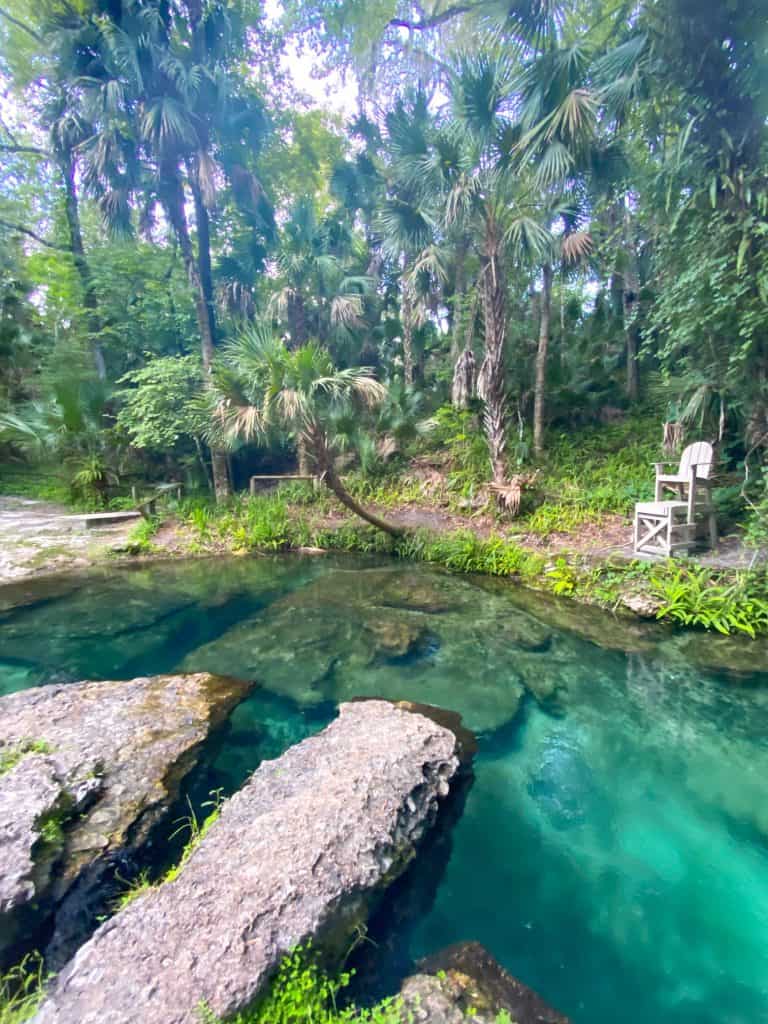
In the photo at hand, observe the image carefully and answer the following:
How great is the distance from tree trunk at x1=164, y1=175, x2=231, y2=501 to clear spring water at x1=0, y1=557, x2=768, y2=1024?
399 centimetres

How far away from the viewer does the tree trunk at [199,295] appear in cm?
1013

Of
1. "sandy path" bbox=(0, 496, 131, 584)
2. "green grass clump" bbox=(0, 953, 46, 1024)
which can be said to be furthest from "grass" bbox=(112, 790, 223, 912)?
"sandy path" bbox=(0, 496, 131, 584)

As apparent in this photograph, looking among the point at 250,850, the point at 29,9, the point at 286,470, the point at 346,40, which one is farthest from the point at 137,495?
the point at 346,40

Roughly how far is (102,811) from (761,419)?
743 centimetres

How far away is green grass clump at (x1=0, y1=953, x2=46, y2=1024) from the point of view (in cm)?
142

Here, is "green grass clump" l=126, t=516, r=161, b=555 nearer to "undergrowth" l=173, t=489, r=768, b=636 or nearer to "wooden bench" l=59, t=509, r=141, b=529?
"wooden bench" l=59, t=509, r=141, b=529

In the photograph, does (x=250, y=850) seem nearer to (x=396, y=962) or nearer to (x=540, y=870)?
(x=396, y=962)

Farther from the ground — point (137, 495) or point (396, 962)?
point (137, 495)

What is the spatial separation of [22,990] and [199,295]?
447 inches

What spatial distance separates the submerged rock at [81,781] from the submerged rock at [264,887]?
1.32ft

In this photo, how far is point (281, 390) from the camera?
17.9ft

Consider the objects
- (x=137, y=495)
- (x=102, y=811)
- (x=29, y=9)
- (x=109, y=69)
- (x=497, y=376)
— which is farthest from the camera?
(x=29, y=9)

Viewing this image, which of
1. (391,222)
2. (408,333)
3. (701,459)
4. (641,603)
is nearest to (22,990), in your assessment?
(641,603)

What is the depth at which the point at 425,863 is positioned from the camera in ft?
7.62
